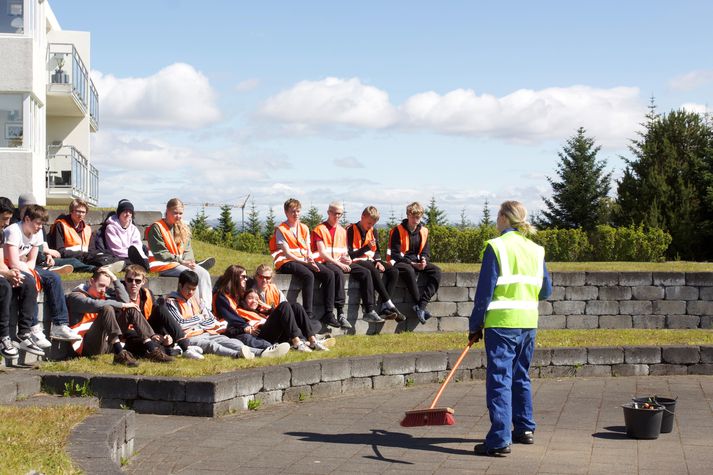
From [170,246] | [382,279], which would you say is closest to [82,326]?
[170,246]

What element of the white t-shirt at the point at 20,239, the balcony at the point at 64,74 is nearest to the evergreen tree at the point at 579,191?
the balcony at the point at 64,74

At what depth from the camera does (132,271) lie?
11.2m

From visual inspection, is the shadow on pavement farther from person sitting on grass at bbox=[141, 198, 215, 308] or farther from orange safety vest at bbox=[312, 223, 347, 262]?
orange safety vest at bbox=[312, 223, 347, 262]

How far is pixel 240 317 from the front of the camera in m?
12.1

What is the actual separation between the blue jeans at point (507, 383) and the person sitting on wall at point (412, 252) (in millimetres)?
7273

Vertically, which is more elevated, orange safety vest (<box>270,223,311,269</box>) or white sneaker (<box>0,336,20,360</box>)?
orange safety vest (<box>270,223,311,269</box>)

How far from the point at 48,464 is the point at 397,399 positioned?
5.31 m

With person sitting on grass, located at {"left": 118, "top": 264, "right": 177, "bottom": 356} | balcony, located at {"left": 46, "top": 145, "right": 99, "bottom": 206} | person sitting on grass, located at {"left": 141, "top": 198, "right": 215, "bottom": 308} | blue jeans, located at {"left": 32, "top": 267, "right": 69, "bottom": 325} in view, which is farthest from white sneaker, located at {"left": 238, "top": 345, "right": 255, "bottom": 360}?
balcony, located at {"left": 46, "top": 145, "right": 99, "bottom": 206}

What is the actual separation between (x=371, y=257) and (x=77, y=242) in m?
4.43

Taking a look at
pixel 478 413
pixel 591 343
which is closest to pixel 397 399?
pixel 478 413

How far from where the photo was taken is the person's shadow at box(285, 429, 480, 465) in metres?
8.18

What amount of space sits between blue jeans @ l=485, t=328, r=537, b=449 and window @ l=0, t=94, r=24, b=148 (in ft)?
58.6

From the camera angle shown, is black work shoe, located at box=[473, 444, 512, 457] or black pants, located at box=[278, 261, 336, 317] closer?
black work shoe, located at box=[473, 444, 512, 457]

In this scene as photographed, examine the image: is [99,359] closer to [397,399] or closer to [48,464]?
[397,399]
